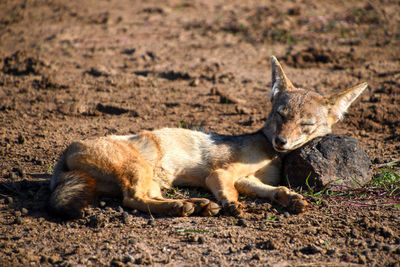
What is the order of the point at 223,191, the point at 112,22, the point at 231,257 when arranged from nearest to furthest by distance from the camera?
the point at 231,257, the point at 223,191, the point at 112,22

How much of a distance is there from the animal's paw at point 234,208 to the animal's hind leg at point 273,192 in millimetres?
449

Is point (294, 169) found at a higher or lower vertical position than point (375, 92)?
lower

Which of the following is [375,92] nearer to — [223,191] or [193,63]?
[193,63]

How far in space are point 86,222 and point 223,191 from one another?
4.69ft

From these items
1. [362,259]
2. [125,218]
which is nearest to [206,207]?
[125,218]

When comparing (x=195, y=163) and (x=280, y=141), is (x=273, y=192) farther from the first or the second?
(x=195, y=163)

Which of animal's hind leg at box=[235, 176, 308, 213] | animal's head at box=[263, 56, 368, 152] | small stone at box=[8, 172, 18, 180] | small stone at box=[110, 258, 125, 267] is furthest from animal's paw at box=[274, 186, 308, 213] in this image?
small stone at box=[8, 172, 18, 180]

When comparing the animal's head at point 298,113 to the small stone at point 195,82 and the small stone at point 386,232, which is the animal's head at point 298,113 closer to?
the small stone at point 386,232

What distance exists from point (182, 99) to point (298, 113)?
296cm

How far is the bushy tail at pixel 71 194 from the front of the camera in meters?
4.09

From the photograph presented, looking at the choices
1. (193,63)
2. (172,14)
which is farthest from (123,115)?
(172,14)

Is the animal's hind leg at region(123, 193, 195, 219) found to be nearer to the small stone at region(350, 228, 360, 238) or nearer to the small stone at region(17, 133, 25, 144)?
the small stone at region(350, 228, 360, 238)

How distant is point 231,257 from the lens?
11.9ft

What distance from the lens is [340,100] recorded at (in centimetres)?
525
